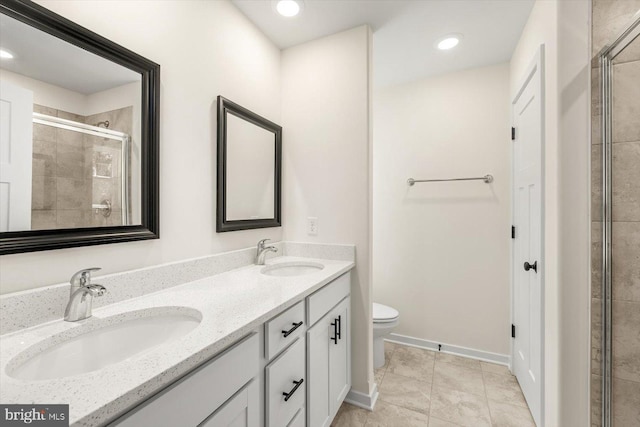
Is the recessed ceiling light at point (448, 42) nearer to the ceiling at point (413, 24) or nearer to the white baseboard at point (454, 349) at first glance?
the ceiling at point (413, 24)

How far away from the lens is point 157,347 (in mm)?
791

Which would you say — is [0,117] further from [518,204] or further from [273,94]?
[518,204]

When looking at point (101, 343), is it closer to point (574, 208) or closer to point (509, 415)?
point (574, 208)

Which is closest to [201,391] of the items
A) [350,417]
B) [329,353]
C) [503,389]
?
[329,353]

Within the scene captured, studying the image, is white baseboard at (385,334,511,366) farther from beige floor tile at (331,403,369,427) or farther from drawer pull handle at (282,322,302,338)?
drawer pull handle at (282,322,302,338)

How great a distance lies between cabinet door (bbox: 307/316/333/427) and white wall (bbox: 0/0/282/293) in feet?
2.28

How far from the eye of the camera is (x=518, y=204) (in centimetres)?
196

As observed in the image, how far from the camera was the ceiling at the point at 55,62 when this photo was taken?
2.66ft

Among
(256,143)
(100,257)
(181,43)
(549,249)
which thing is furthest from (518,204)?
(100,257)

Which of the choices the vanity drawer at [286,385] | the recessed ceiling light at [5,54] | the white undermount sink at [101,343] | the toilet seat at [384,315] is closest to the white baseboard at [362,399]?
the toilet seat at [384,315]

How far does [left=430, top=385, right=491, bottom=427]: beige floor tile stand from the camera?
1621 mm

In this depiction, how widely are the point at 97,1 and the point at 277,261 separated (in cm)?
145

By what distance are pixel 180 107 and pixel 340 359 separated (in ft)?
5.22

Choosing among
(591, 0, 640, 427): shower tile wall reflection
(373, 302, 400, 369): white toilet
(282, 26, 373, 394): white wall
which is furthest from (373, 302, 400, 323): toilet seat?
(591, 0, 640, 427): shower tile wall reflection
